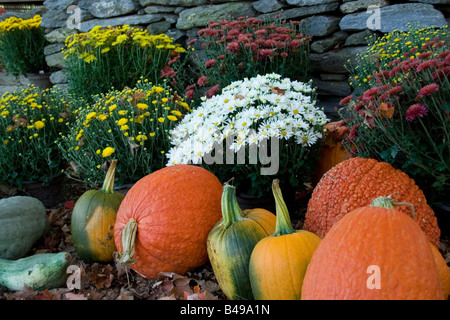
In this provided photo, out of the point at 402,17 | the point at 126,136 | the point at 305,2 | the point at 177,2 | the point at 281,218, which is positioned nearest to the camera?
the point at 281,218

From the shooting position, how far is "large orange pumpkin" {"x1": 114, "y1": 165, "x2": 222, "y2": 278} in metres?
2.12

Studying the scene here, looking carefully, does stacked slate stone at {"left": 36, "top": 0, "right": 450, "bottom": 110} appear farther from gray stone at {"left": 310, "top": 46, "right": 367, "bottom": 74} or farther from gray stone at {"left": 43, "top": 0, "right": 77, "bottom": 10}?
gray stone at {"left": 43, "top": 0, "right": 77, "bottom": 10}

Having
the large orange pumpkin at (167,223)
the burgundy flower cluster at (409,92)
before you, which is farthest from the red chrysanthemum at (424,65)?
the large orange pumpkin at (167,223)

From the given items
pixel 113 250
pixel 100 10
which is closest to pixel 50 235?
pixel 113 250

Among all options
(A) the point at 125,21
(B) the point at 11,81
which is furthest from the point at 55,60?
(B) the point at 11,81

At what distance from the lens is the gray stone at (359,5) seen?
4.04m

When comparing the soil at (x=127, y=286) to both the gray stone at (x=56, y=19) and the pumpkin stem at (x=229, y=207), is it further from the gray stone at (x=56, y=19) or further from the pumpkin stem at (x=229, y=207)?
the gray stone at (x=56, y=19)

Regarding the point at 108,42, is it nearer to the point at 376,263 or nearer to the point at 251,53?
the point at 251,53

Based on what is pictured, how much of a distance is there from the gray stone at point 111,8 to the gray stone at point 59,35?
49cm

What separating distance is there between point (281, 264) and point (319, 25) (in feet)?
10.8

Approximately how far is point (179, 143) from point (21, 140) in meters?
1.46

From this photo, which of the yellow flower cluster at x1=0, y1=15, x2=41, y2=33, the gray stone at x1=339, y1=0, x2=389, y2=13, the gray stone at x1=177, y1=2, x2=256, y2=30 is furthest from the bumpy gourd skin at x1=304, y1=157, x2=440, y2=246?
the yellow flower cluster at x1=0, y1=15, x2=41, y2=33

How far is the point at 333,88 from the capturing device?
442 centimetres
